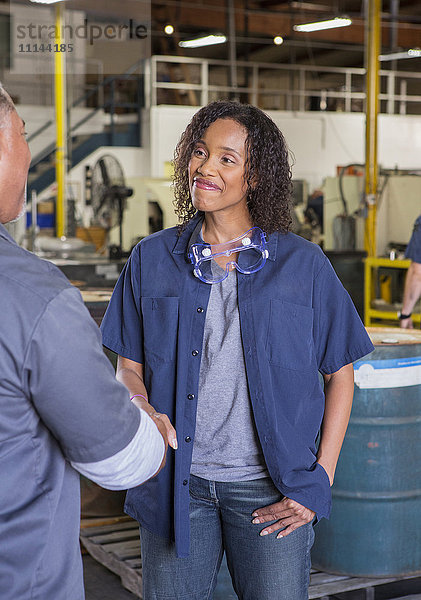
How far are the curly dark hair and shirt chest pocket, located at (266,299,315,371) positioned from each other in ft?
0.72

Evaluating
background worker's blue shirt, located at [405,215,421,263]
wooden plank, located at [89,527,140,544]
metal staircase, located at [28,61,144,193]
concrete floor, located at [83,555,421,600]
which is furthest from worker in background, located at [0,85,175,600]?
metal staircase, located at [28,61,144,193]

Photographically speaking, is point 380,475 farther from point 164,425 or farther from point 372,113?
point 372,113

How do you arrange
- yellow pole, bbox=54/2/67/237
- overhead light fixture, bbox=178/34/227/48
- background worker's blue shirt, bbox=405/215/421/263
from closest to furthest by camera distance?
background worker's blue shirt, bbox=405/215/421/263
yellow pole, bbox=54/2/67/237
overhead light fixture, bbox=178/34/227/48

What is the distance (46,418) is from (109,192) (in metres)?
8.21

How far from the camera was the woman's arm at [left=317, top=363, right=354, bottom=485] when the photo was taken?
198cm

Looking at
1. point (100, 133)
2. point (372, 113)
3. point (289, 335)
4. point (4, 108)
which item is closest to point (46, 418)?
point (4, 108)

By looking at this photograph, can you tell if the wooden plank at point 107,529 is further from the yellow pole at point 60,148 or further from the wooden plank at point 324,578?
the yellow pole at point 60,148

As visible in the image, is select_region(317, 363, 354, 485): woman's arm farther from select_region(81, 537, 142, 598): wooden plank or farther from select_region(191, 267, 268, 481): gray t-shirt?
select_region(81, 537, 142, 598): wooden plank

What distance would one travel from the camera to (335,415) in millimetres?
1985

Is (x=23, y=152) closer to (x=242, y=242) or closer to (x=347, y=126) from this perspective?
(x=242, y=242)

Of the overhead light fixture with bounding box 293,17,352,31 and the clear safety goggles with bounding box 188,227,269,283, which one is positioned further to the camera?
the overhead light fixture with bounding box 293,17,352,31

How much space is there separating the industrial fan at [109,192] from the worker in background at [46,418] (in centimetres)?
797

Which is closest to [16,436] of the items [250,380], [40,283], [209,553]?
[40,283]

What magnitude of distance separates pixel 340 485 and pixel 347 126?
45.5 ft
